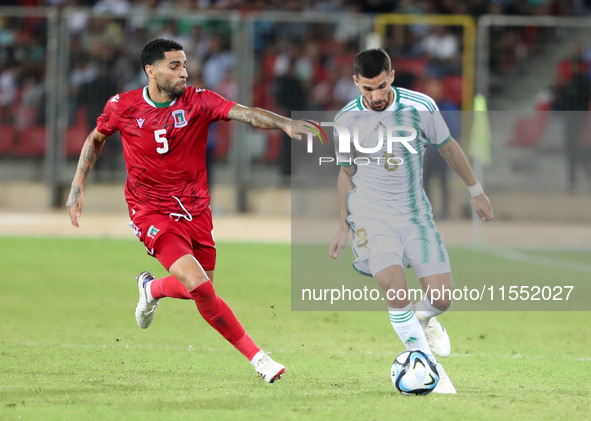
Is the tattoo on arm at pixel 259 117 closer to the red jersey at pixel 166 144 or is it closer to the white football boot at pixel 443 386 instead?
the red jersey at pixel 166 144

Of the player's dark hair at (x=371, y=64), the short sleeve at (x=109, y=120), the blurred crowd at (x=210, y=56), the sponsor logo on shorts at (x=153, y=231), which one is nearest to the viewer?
the player's dark hair at (x=371, y=64)

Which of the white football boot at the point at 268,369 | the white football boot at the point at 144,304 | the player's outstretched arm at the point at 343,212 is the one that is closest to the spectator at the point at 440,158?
the white football boot at the point at 144,304

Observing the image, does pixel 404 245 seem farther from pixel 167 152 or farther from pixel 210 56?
pixel 210 56

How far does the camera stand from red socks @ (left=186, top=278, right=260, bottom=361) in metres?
6.42

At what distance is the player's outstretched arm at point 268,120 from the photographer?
20.1ft

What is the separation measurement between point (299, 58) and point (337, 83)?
41.3 inches

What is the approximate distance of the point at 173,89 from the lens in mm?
6809

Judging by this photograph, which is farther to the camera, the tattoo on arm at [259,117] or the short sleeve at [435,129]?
the short sleeve at [435,129]

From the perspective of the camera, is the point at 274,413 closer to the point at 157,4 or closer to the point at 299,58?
the point at 299,58

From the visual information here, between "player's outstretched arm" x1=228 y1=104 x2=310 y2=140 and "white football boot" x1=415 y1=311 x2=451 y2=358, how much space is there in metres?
1.59

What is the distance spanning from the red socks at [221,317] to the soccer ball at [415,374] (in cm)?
96

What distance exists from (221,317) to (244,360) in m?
1.08

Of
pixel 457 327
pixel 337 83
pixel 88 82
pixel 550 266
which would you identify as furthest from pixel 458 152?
pixel 88 82

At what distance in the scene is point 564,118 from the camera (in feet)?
61.5
